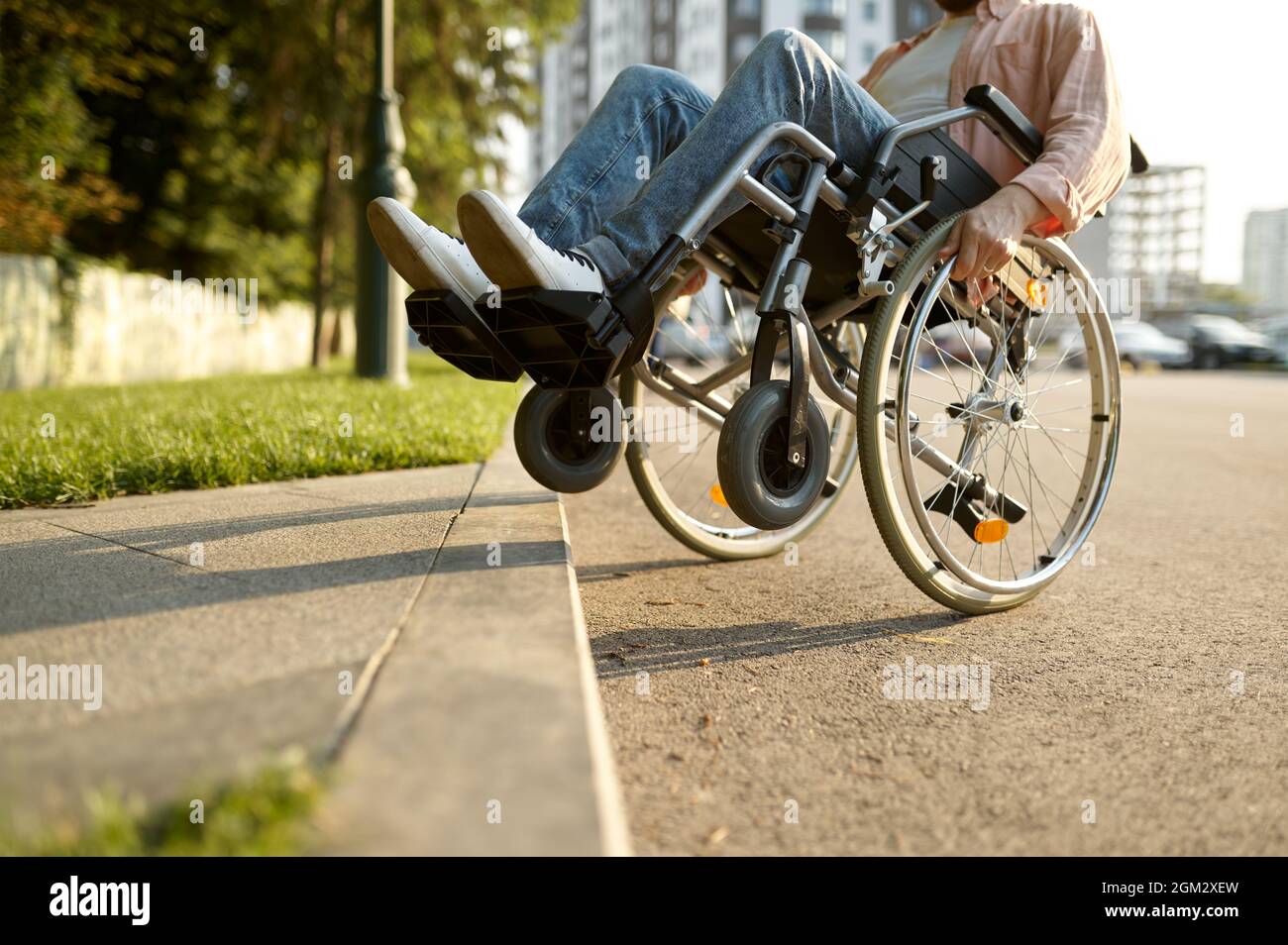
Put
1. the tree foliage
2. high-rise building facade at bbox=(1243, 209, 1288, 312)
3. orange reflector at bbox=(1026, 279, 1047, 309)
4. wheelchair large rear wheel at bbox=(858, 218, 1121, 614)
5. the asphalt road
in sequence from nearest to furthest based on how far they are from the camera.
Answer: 1. the asphalt road
2. wheelchair large rear wheel at bbox=(858, 218, 1121, 614)
3. orange reflector at bbox=(1026, 279, 1047, 309)
4. the tree foliage
5. high-rise building facade at bbox=(1243, 209, 1288, 312)

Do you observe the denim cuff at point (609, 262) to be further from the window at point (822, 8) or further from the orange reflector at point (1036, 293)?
the window at point (822, 8)

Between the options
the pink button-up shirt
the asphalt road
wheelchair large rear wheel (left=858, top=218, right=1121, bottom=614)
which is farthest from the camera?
the pink button-up shirt

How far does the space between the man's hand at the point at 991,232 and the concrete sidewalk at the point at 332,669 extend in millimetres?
1184

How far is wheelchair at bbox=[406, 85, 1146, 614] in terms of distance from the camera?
239cm

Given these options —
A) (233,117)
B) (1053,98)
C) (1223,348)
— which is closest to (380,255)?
(1053,98)

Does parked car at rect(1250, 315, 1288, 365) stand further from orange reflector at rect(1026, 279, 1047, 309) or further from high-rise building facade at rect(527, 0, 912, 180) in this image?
orange reflector at rect(1026, 279, 1047, 309)

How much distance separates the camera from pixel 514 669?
5.21 ft

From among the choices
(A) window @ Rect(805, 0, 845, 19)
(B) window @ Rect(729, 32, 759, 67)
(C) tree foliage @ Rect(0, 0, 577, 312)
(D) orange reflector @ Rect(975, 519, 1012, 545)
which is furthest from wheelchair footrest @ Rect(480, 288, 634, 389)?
(A) window @ Rect(805, 0, 845, 19)

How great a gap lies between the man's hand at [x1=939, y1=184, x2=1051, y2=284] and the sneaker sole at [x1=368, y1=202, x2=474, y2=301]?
1.16m

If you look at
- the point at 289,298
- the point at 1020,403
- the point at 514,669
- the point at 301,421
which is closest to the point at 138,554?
the point at 514,669

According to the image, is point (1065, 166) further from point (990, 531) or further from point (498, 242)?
point (498, 242)

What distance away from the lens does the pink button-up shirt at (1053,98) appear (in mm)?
2750
